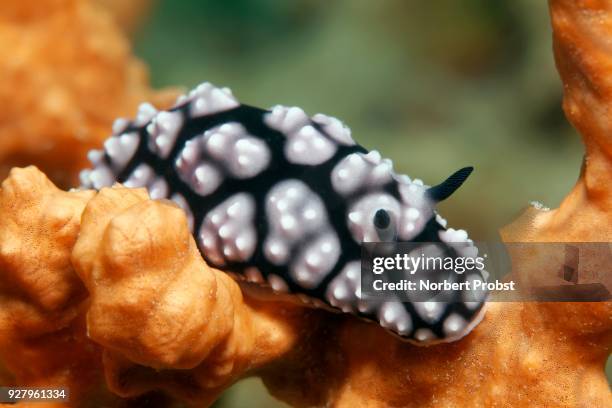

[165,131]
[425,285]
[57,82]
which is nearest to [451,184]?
[425,285]

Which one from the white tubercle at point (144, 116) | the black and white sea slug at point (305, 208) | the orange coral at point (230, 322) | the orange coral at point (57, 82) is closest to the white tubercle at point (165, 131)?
the black and white sea slug at point (305, 208)

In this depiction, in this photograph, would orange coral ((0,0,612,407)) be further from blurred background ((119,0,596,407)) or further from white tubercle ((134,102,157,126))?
blurred background ((119,0,596,407))

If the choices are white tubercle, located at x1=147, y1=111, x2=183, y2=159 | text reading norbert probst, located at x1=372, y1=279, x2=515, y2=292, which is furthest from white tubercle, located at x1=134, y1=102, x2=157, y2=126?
text reading norbert probst, located at x1=372, y1=279, x2=515, y2=292

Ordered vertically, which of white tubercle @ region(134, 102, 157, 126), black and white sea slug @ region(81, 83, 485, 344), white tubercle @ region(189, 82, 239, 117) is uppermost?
white tubercle @ region(189, 82, 239, 117)

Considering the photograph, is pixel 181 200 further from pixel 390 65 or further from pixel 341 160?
pixel 390 65

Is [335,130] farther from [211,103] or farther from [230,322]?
[230,322]

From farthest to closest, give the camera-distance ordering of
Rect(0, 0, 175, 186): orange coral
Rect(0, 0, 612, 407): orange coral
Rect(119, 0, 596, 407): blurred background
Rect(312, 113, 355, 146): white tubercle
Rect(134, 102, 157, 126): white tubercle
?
Rect(119, 0, 596, 407): blurred background, Rect(0, 0, 175, 186): orange coral, Rect(134, 102, 157, 126): white tubercle, Rect(312, 113, 355, 146): white tubercle, Rect(0, 0, 612, 407): orange coral
